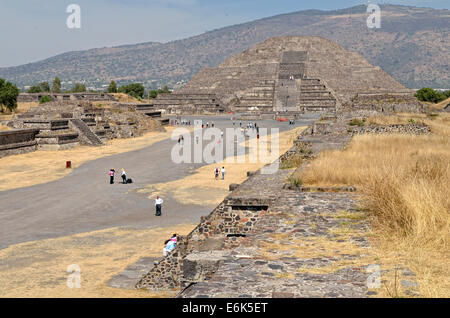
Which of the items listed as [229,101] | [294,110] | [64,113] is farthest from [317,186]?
[229,101]

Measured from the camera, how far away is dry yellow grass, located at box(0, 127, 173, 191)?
107ft

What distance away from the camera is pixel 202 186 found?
1132 inches

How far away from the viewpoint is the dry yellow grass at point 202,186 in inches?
999

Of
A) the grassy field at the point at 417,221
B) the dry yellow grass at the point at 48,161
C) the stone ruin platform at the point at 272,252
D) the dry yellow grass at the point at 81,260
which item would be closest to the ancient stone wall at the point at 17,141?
the dry yellow grass at the point at 48,161

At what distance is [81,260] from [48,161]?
2896 cm

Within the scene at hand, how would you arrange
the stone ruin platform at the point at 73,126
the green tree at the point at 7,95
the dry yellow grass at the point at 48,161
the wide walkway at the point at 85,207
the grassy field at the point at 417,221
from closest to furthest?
the grassy field at the point at 417,221, the wide walkway at the point at 85,207, the dry yellow grass at the point at 48,161, the stone ruin platform at the point at 73,126, the green tree at the point at 7,95

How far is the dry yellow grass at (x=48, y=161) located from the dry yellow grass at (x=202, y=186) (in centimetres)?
906

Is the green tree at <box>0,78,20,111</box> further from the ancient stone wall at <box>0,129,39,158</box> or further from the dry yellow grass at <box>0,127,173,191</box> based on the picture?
the ancient stone wall at <box>0,129,39,158</box>

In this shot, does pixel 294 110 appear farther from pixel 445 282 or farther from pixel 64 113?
pixel 445 282

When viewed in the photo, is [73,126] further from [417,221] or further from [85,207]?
[417,221]

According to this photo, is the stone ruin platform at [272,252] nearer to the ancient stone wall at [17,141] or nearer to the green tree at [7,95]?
the ancient stone wall at [17,141]

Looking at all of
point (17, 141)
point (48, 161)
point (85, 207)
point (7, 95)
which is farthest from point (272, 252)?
point (7, 95)

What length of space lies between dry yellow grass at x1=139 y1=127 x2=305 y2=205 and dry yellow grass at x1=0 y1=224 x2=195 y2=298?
595 cm
